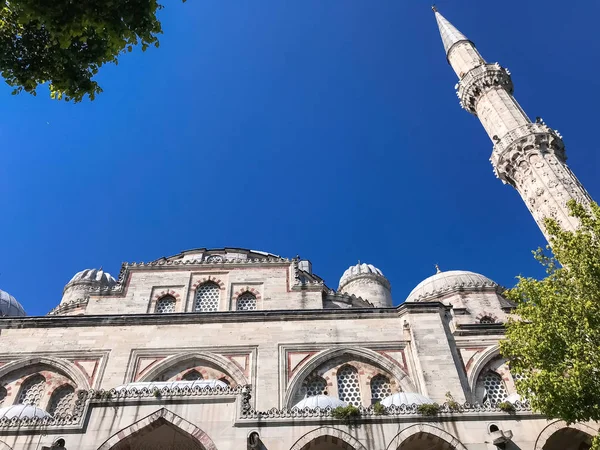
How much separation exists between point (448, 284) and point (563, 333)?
15450 mm

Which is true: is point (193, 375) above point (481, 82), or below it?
below

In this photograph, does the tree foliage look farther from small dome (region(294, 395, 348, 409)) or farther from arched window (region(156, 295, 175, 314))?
arched window (region(156, 295, 175, 314))

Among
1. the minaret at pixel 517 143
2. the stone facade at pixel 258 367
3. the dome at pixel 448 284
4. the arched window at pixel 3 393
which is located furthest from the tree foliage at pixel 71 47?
the dome at pixel 448 284

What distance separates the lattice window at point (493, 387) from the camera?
17922 mm

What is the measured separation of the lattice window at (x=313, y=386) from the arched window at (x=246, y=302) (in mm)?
5190

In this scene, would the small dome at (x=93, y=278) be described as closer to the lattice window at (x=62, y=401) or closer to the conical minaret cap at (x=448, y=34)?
the lattice window at (x=62, y=401)

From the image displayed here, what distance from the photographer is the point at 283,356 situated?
1836cm

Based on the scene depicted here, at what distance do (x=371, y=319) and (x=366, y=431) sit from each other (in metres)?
7.41

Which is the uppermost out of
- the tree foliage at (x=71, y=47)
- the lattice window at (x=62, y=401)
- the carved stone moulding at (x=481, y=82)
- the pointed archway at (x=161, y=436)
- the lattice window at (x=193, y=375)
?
the carved stone moulding at (x=481, y=82)

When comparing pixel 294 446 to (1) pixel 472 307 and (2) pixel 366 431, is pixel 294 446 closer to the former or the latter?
(2) pixel 366 431

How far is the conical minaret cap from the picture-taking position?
3425cm

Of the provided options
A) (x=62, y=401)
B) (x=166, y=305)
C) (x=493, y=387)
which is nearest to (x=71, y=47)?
(x=62, y=401)

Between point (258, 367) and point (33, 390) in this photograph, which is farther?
point (258, 367)

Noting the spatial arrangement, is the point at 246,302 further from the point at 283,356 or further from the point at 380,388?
the point at 380,388
